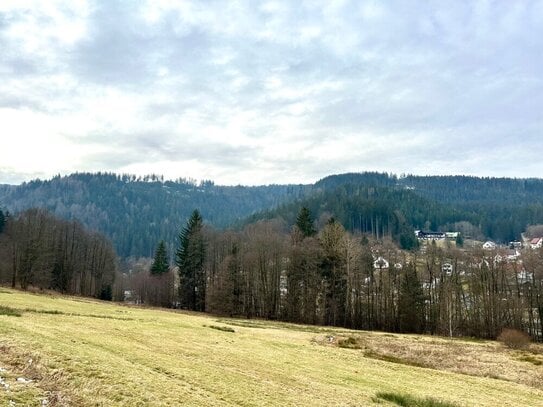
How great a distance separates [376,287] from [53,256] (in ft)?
247

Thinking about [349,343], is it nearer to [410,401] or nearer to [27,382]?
[410,401]

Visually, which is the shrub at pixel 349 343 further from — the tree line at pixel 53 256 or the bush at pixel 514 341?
the tree line at pixel 53 256

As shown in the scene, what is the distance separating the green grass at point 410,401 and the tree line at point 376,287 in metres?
59.7

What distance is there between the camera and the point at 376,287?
280 feet

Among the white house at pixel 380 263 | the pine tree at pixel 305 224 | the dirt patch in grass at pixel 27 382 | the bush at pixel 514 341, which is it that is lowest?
the bush at pixel 514 341

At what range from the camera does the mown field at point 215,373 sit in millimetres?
14052

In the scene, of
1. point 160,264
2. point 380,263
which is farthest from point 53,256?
point 380,263

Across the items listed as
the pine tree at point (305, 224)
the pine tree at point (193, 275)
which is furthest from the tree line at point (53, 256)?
the pine tree at point (305, 224)

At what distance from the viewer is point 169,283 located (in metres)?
113

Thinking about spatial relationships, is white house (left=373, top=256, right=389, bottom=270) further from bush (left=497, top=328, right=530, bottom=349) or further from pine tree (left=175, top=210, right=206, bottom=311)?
pine tree (left=175, top=210, right=206, bottom=311)


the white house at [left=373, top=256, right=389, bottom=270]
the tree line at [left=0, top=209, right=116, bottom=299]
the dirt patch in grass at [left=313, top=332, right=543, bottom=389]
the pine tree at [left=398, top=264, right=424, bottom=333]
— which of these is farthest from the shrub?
the tree line at [left=0, top=209, right=116, bottom=299]

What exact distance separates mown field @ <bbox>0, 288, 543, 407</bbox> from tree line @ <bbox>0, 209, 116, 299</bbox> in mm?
67206

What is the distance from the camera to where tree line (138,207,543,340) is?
79.6 meters

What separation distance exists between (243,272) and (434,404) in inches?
2801
